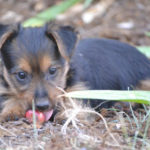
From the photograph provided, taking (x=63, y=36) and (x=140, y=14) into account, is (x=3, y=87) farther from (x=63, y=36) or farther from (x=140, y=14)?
(x=140, y=14)

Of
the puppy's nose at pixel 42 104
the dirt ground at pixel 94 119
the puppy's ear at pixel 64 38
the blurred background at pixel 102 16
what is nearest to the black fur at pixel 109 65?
the puppy's ear at pixel 64 38

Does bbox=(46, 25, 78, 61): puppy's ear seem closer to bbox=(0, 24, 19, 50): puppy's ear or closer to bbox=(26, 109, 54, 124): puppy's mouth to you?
bbox=(0, 24, 19, 50): puppy's ear

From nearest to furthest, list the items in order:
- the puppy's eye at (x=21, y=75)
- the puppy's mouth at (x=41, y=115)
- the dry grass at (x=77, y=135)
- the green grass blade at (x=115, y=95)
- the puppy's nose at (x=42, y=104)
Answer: the dry grass at (x=77, y=135) → the green grass blade at (x=115, y=95) → the puppy's nose at (x=42, y=104) → the puppy's mouth at (x=41, y=115) → the puppy's eye at (x=21, y=75)

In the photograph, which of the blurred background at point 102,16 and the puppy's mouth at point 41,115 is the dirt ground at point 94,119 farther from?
the puppy's mouth at point 41,115

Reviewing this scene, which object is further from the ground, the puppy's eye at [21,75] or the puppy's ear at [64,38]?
the puppy's ear at [64,38]

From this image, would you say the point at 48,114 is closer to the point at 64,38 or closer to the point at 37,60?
the point at 37,60

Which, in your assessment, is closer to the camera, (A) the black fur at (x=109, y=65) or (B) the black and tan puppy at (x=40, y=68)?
(B) the black and tan puppy at (x=40, y=68)

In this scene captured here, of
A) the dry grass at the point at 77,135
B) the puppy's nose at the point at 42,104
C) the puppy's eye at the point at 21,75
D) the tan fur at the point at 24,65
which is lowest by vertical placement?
the dry grass at the point at 77,135

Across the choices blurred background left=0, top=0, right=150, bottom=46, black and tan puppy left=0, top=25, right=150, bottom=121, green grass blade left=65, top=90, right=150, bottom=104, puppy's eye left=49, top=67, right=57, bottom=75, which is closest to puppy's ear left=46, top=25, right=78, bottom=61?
black and tan puppy left=0, top=25, right=150, bottom=121
